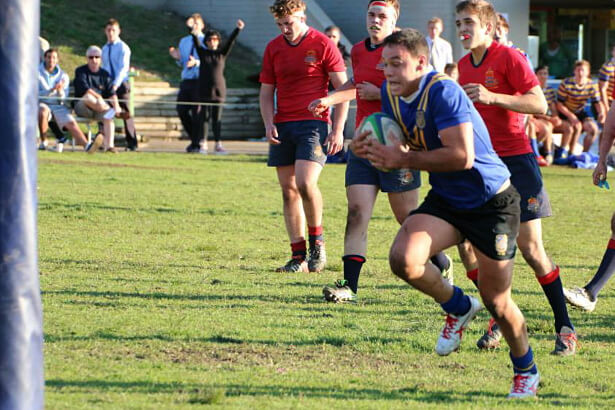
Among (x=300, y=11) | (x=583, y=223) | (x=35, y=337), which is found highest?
(x=300, y=11)

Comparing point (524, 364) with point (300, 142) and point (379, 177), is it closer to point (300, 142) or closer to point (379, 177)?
point (379, 177)

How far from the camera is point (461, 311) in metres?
5.71

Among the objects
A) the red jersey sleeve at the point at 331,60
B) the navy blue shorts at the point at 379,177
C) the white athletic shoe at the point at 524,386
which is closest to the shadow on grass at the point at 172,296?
the navy blue shorts at the point at 379,177

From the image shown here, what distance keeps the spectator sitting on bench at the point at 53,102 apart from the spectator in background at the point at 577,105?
29.2 ft

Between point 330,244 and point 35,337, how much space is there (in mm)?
6962

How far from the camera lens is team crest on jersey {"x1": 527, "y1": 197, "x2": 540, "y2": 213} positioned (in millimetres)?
6293

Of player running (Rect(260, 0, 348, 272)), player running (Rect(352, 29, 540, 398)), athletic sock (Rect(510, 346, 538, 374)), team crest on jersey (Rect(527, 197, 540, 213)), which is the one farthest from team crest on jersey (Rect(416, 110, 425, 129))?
player running (Rect(260, 0, 348, 272))

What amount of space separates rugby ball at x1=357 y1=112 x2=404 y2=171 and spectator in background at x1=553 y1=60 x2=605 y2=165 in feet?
51.1

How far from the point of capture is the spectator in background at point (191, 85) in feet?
66.4

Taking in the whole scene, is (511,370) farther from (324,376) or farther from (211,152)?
(211,152)

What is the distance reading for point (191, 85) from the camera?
2070cm

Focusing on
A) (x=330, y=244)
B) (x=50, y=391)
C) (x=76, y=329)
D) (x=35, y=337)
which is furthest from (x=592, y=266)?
(x=35, y=337)

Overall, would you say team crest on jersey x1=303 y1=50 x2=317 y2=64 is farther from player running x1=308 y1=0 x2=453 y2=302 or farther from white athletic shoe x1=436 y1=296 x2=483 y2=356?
white athletic shoe x1=436 y1=296 x2=483 y2=356

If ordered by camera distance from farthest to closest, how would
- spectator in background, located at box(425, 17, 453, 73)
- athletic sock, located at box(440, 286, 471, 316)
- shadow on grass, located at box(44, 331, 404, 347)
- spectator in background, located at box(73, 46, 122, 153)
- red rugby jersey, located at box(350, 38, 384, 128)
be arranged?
spectator in background, located at box(425, 17, 453, 73)
spectator in background, located at box(73, 46, 122, 153)
red rugby jersey, located at box(350, 38, 384, 128)
shadow on grass, located at box(44, 331, 404, 347)
athletic sock, located at box(440, 286, 471, 316)
